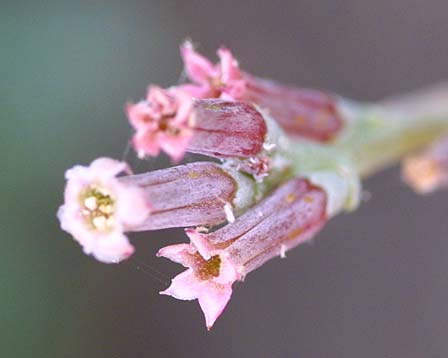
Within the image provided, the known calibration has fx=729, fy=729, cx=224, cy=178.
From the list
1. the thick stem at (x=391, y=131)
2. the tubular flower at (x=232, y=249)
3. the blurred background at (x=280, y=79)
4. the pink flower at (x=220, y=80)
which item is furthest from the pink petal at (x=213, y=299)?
the blurred background at (x=280, y=79)

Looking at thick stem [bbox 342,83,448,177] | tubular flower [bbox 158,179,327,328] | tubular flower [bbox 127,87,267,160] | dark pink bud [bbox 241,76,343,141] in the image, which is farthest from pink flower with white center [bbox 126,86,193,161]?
thick stem [bbox 342,83,448,177]

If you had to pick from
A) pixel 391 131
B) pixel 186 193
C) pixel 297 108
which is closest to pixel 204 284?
pixel 186 193

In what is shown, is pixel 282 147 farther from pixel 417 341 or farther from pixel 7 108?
pixel 417 341

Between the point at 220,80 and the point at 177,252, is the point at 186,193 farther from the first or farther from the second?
the point at 220,80

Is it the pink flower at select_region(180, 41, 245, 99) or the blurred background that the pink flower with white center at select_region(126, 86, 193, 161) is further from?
the blurred background

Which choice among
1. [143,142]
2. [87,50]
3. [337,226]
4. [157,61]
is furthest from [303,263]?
[143,142]

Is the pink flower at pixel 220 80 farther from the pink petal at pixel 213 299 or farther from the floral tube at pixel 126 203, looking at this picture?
the pink petal at pixel 213 299

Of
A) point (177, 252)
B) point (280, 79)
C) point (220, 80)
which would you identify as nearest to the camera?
point (177, 252)
